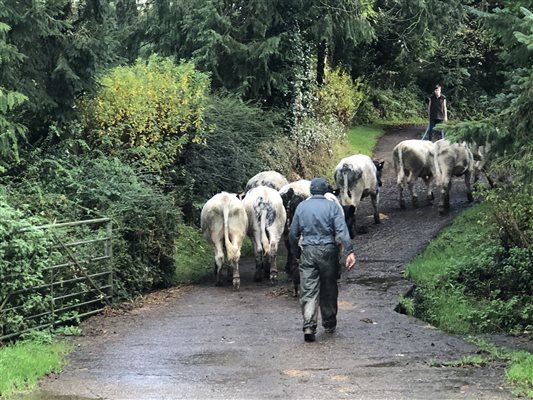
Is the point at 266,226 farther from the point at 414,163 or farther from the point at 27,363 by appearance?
the point at 414,163

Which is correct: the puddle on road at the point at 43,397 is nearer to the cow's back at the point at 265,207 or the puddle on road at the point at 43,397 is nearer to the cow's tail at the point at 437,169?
the cow's back at the point at 265,207

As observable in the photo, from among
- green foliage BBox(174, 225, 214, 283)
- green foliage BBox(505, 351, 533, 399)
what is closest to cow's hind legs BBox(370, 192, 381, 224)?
green foliage BBox(174, 225, 214, 283)

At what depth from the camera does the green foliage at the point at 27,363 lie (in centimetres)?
872

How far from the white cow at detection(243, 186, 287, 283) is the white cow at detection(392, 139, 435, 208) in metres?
6.76

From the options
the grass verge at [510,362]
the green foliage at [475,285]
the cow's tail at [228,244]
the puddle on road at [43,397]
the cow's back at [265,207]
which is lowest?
the green foliage at [475,285]

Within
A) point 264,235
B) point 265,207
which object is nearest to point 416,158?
point 265,207

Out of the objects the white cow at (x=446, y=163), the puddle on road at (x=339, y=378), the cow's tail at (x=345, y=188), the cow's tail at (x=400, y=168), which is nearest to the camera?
the puddle on road at (x=339, y=378)

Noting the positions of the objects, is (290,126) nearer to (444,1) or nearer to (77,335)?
(444,1)

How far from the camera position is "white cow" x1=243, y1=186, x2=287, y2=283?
15.3 metres

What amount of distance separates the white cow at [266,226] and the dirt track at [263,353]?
1.52 ft

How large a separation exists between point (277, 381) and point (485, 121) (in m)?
4.12

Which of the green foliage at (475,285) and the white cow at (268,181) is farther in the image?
the white cow at (268,181)

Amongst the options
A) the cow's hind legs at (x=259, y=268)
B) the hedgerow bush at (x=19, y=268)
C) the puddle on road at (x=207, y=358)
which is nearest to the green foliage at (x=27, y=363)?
the hedgerow bush at (x=19, y=268)

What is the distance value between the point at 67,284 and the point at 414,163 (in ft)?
37.9
